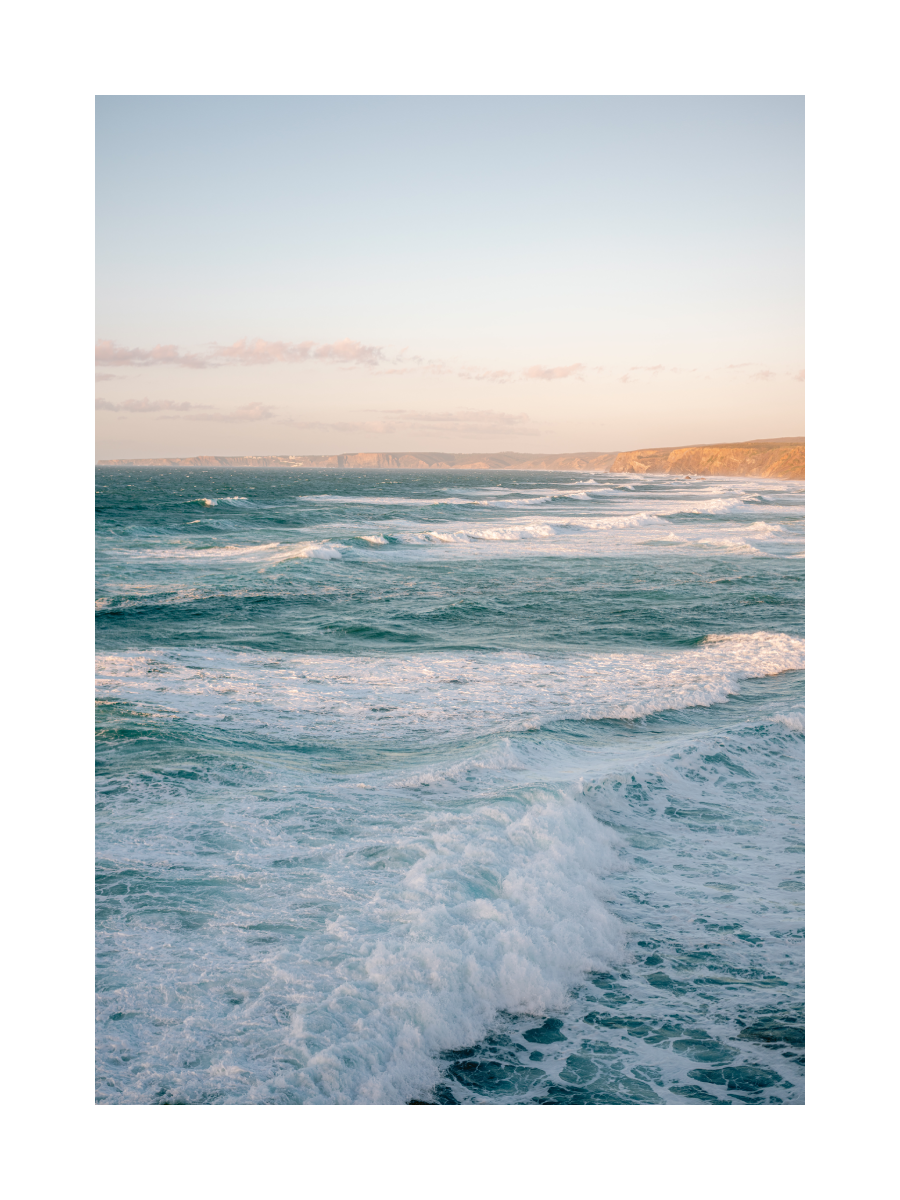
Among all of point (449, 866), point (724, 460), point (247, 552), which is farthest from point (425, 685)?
point (724, 460)

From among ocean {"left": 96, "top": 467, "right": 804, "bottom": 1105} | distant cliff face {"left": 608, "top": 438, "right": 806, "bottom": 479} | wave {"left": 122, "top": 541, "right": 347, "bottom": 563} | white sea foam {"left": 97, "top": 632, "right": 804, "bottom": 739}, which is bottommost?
ocean {"left": 96, "top": 467, "right": 804, "bottom": 1105}

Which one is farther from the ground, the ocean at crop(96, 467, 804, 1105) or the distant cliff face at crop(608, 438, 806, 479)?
the distant cliff face at crop(608, 438, 806, 479)

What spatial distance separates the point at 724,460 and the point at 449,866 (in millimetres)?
115251

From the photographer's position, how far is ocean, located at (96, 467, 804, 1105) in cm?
373

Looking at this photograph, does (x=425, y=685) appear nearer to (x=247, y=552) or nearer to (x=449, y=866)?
(x=449, y=866)

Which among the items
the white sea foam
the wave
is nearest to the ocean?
the white sea foam

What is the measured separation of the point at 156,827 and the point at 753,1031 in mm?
4512

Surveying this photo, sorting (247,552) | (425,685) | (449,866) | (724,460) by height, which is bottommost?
(449,866)

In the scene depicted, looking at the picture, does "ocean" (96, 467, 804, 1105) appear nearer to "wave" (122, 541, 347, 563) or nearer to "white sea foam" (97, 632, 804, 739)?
"white sea foam" (97, 632, 804, 739)

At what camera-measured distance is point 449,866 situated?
17.6ft

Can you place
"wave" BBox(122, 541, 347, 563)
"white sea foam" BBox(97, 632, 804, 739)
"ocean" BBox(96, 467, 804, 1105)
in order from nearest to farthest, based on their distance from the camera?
"ocean" BBox(96, 467, 804, 1105) → "white sea foam" BBox(97, 632, 804, 739) → "wave" BBox(122, 541, 347, 563)

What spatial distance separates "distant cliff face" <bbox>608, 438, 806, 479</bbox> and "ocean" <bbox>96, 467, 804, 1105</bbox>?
64189mm
